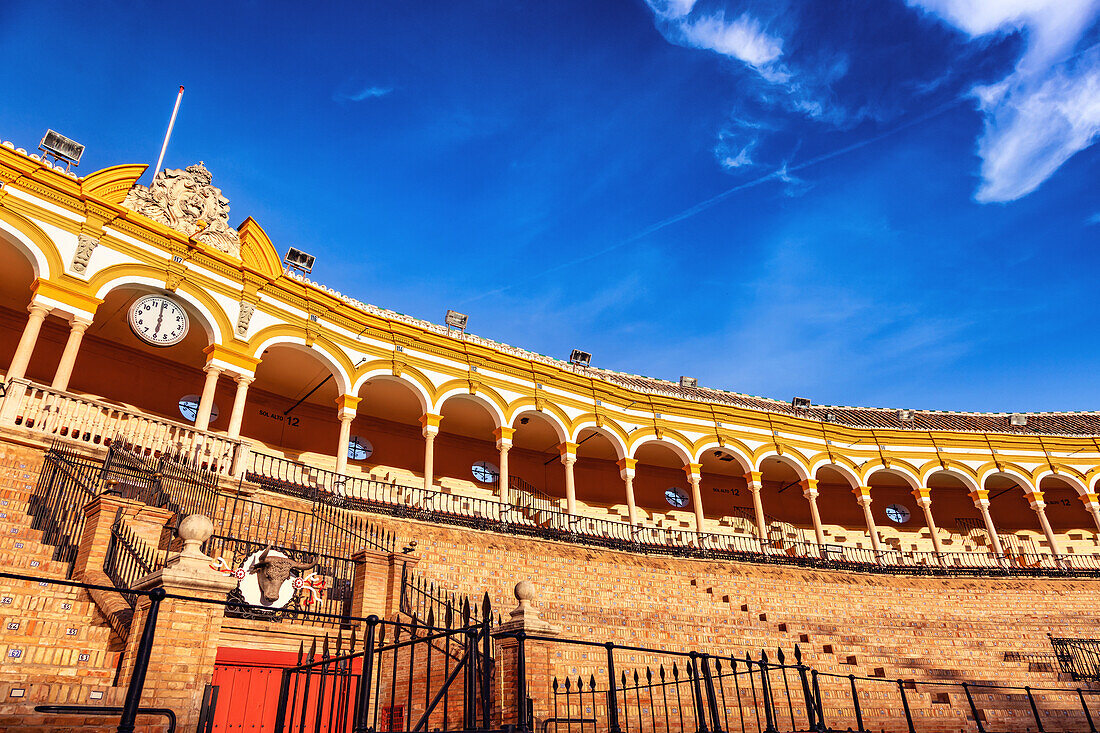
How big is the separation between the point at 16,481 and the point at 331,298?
33.2 feet

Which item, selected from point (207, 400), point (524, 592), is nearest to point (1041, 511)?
point (524, 592)

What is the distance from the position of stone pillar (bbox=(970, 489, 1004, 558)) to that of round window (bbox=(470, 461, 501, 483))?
1866 centimetres

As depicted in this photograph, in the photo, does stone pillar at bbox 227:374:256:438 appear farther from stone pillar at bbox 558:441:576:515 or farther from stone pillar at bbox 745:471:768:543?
stone pillar at bbox 745:471:768:543

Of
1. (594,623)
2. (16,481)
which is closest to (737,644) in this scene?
(594,623)

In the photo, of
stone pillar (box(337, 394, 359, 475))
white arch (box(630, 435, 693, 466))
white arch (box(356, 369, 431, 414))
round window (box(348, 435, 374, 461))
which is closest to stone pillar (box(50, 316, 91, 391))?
stone pillar (box(337, 394, 359, 475))

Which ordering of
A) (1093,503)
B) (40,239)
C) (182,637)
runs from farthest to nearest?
(1093,503)
(40,239)
(182,637)

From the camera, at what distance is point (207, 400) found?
1653 cm

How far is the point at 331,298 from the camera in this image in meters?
19.9

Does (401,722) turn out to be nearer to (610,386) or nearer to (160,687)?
(160,687)

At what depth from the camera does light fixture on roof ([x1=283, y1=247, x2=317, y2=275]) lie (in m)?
20.6

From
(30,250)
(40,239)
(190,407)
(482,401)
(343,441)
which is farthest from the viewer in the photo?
(482,401)

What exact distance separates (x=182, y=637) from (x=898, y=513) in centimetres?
2907

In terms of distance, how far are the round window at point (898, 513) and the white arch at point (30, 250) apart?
29807mm

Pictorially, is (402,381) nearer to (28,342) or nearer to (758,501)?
(28,342)
